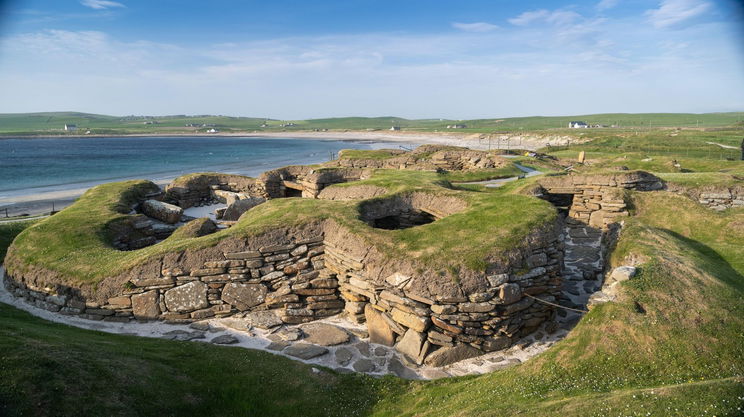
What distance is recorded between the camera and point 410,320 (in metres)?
10.3

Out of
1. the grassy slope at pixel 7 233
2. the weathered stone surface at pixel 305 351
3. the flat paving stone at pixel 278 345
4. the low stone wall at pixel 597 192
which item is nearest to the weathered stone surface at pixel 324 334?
the weathered stone surface at pixel 305 351

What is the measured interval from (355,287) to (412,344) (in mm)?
2475

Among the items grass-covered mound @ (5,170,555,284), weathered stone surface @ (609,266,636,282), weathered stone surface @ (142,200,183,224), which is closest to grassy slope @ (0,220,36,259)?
grass-covered mound @ (5,170,555,284)

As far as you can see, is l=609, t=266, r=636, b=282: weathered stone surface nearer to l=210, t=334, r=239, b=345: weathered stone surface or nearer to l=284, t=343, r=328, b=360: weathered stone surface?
l=284, t=343, r=328, b=360: weathered stone surface

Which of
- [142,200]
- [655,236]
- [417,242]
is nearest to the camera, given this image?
[417,242]

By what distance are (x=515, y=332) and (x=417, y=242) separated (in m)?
3.64

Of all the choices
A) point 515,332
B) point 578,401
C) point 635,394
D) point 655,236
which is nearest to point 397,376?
point 515,332

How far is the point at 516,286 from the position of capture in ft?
34.0

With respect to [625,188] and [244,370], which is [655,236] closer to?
[625,188]

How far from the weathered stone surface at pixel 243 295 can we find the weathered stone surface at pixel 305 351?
2.48 metres

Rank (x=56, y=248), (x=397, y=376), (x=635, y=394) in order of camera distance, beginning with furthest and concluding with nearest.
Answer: (x=56, y=248) → (x=397, y=376) → (x=635, y=394)

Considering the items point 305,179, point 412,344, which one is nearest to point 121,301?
point 412,344

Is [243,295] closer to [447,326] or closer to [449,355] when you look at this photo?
[447,326]

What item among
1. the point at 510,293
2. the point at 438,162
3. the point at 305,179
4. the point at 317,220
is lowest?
the point at 510,293
